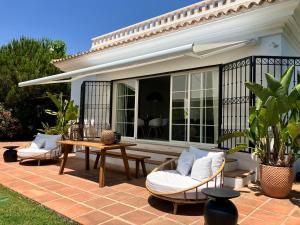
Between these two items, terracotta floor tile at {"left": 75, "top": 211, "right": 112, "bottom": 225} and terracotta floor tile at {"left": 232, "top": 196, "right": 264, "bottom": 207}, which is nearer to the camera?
terracotta floor tile at {"left": 75, "top": 211, "right": 112, "bottom": 225}

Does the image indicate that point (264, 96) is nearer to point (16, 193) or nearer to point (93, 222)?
point (93, 222)

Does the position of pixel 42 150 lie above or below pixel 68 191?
above

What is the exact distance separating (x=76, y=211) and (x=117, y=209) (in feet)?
2.73

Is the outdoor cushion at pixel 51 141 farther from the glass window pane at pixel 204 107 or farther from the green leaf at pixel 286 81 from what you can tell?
the green leaf at pixel 286 81

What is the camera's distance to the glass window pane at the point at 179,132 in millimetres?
10352

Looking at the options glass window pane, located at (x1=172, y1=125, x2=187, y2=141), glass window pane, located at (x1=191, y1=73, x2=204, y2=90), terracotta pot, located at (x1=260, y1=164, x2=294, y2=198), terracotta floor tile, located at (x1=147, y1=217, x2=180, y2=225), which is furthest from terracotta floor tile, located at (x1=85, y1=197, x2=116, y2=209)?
glass window pane, located at (x1=191, y1=73, x2=204, y2=90)

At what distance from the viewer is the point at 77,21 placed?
20.8 meters

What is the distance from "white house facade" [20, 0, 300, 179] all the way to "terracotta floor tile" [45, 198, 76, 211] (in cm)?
381

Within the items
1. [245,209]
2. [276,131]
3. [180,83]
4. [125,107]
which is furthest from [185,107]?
[245,209]

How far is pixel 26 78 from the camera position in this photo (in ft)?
63.3

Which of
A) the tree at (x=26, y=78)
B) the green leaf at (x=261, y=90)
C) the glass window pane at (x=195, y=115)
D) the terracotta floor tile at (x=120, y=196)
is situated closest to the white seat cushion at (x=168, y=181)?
the terracotta floor tile at (x=120, y=196)

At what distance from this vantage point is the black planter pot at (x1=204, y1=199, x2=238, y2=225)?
13.2ft

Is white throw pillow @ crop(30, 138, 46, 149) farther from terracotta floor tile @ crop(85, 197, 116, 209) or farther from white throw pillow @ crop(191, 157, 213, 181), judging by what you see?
white throw pillow @ crop(191, 157, 213, 181)

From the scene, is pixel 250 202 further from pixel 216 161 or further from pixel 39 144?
pixel 39 144
